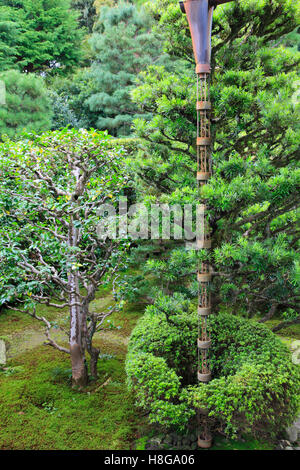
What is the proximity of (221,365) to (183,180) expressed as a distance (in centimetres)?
173

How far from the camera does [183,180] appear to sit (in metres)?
3.54

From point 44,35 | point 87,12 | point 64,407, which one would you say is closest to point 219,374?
point 64,407

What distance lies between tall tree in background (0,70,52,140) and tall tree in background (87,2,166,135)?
3330 mm

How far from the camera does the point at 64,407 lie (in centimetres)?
363

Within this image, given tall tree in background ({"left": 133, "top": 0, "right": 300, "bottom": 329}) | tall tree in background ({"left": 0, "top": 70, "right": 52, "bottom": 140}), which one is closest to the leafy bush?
tall tree in background ({"left": 133, "top": 0, "right": 300, "bottom": 329})

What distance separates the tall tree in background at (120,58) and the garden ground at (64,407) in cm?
813

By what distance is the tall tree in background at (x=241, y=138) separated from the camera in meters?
2.98

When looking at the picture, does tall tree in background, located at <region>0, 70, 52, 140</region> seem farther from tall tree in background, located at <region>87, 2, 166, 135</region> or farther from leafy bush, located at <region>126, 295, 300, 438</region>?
leafy bush, located at <region>126, 295, 300, 438</region>

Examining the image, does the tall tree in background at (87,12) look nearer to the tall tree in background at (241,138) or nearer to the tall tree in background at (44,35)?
the tall tree in background at (44,35)

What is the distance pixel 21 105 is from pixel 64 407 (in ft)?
21.4

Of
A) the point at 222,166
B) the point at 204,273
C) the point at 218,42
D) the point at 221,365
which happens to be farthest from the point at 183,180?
the point at 221,365

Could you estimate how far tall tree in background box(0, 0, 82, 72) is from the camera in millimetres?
12828

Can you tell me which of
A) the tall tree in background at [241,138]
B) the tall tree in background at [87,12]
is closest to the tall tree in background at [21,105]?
the tall tree in background at [241,138]

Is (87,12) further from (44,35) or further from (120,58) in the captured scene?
(120,58)
